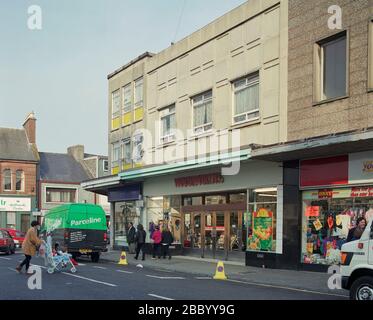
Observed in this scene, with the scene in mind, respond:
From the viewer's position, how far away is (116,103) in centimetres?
3275

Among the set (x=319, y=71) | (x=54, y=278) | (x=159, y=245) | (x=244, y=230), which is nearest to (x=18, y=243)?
(x=159, y=245)

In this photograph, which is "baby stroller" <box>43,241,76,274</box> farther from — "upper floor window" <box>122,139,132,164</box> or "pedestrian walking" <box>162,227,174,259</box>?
"upper floor window" <box>122,139,132,164</box>

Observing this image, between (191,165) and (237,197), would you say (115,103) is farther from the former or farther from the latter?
(237,197)

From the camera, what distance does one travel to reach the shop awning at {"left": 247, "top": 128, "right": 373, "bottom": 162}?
14724 mm

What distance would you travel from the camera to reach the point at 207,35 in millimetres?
23516

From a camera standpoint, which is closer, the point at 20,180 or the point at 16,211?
the point at 16,211

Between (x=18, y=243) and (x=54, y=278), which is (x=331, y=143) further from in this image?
(x=18, y=243)

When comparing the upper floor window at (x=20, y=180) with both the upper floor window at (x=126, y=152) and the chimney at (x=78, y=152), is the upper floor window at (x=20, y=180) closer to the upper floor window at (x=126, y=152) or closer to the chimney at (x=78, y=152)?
the chimney at (x=78, y=152)

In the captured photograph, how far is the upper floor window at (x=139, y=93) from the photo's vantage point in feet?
95.9

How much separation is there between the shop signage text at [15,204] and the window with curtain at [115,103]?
70.6 feet

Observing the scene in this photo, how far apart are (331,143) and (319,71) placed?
3695mm

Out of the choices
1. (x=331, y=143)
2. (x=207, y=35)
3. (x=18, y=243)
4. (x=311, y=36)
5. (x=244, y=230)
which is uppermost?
(x=207, y=35)

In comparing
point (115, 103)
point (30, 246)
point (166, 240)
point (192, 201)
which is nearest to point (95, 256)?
point (166, 240)

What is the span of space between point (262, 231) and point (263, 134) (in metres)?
3.66
